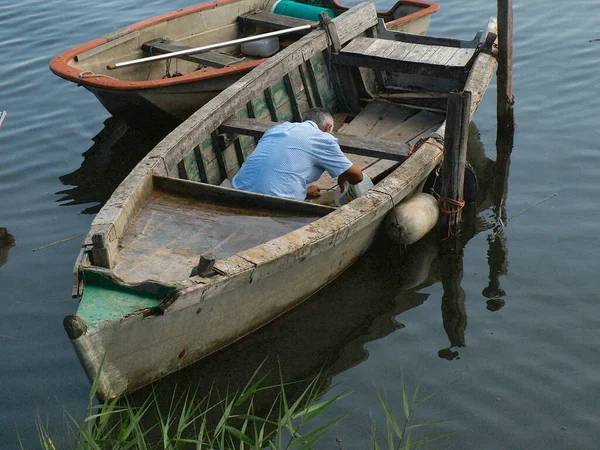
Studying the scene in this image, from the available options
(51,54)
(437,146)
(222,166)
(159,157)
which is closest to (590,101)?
(437,146)

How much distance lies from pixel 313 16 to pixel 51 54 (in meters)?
4.62

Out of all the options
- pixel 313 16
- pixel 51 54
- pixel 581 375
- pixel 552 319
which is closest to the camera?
pixel 581 375

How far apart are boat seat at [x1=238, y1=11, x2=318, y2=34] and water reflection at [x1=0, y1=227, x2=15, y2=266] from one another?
4.77 m

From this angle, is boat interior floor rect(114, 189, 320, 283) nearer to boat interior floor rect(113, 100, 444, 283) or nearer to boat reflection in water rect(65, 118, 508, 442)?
boat interior floor rect(113, 100, 444, 283)

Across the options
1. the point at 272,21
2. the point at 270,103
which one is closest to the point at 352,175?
the point at 270,103

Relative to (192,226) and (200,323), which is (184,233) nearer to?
(192,226)

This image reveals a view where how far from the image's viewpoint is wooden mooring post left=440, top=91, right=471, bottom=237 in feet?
23.2

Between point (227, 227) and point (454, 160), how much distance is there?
227 cm

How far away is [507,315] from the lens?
683cm

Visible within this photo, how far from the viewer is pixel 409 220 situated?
279 inches

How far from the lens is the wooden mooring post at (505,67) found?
8762 mm

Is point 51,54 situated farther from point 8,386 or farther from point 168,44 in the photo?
point 8,386

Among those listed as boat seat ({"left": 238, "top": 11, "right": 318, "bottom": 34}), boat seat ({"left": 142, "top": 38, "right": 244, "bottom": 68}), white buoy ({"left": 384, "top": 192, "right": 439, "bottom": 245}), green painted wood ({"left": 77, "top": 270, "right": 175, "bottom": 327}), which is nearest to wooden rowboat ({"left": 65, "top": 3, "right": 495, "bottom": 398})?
green painted wood ({"left": 77, "top": 270, "right": 175, "bottom": 327})

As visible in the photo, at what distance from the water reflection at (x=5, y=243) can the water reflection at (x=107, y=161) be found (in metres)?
0.81
